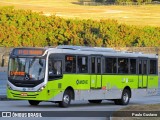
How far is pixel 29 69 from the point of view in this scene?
26.8m

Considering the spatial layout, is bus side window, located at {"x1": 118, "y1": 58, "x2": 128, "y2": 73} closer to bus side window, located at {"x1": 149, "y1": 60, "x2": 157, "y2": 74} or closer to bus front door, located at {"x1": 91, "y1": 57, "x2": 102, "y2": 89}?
bus front door, located at {"x1": 91, "y1": 57, "x2": 102, "y2": 89}

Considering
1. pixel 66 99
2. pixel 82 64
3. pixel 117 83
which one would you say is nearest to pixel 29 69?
pixel 66 99

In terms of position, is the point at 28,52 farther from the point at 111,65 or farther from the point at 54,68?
the point at 111,65

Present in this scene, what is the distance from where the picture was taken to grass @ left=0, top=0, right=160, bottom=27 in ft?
420

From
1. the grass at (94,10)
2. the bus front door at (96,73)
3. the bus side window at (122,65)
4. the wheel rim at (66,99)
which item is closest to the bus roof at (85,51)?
the bus side window at (122,65)

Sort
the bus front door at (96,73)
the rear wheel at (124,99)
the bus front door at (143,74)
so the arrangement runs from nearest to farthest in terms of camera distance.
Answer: the bus front door at (96,73)
the rear wheel at (124,99)
the bus front door at (143,74)

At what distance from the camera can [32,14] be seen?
98125mm

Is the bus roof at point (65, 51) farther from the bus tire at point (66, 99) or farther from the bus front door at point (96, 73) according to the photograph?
the bus tire at point (66, 99)

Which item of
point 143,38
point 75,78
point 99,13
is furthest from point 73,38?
point 75,78

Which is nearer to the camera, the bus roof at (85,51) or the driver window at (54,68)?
the driver window at (54,68)

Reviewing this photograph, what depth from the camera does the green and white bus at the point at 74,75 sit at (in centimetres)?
2675

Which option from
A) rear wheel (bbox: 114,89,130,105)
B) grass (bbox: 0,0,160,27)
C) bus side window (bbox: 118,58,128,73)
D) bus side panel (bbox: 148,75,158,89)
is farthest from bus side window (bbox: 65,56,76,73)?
grass (bbox: 0,0,160,27)

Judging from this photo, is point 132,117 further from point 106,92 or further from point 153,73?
point 153,73

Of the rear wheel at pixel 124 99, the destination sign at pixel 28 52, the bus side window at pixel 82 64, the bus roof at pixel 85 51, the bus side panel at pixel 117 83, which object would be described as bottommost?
the rear wheel at pixel 124 99
